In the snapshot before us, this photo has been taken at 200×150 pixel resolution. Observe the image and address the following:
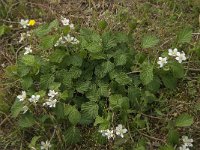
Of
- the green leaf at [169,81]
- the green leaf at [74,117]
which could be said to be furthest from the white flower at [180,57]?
the green leaf at [74,117]

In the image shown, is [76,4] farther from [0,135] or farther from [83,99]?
[0,135]

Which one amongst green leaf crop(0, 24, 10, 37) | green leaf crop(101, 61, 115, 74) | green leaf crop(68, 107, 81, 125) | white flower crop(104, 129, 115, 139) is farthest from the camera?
green leaf crop(0, 24, 10, 37)

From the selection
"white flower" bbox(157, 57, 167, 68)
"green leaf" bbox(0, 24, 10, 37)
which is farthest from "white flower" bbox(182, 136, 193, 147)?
"green leaf" bbox(0, 24, 10, 37)

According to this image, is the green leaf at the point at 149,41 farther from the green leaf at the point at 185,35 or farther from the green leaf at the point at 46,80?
the green leaf at the point at 46,80

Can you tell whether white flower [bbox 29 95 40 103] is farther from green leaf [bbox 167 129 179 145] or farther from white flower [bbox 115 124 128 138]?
green leaf [bbox 167 129 179 145]

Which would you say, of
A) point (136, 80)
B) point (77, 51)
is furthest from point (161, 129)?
point (77, 51)

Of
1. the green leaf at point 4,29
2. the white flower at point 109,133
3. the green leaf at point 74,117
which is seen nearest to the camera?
the white flower at point 109,133

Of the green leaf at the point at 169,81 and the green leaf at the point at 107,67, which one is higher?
the green leaf at the point at 107,67

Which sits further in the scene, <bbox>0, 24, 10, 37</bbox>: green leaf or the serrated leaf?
<bbox>0, 24, 10, 37</bbox>: green leaf
